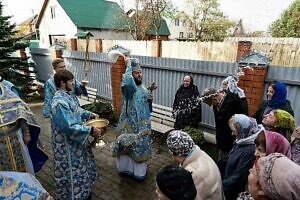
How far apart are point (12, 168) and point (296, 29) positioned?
2254cm

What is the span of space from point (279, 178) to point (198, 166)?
2.76 ft

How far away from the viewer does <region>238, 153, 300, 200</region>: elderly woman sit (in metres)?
1.15

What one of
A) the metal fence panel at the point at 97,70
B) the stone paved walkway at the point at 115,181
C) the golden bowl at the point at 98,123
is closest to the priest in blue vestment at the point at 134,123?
the stone paved walkway at the point at 115,181

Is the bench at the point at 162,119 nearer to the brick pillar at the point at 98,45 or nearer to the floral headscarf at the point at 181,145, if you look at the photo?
the floral headscarf at the point at 181,145

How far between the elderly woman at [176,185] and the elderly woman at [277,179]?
1.27 feet

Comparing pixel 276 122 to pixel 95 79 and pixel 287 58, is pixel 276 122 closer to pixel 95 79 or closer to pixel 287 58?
pixel 287 58

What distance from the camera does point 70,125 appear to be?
2795 mm

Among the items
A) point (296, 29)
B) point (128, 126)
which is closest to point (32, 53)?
point (128, 126)

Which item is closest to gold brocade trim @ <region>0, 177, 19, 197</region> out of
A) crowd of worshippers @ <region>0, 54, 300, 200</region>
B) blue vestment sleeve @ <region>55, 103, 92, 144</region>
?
crowd of worshippers @ <region>0, 54, 300, 200</region>

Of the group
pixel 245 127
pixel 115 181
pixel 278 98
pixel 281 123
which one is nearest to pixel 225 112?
pixel 278 98

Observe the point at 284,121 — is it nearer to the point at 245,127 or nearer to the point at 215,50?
the point at 245,127

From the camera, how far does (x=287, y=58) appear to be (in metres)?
4.77

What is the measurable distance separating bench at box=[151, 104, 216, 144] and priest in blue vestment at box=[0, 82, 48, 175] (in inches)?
121

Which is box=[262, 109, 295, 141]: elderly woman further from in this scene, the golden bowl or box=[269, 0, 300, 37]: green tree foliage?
box=[269, 0, 300, 37]: green tree foliage
